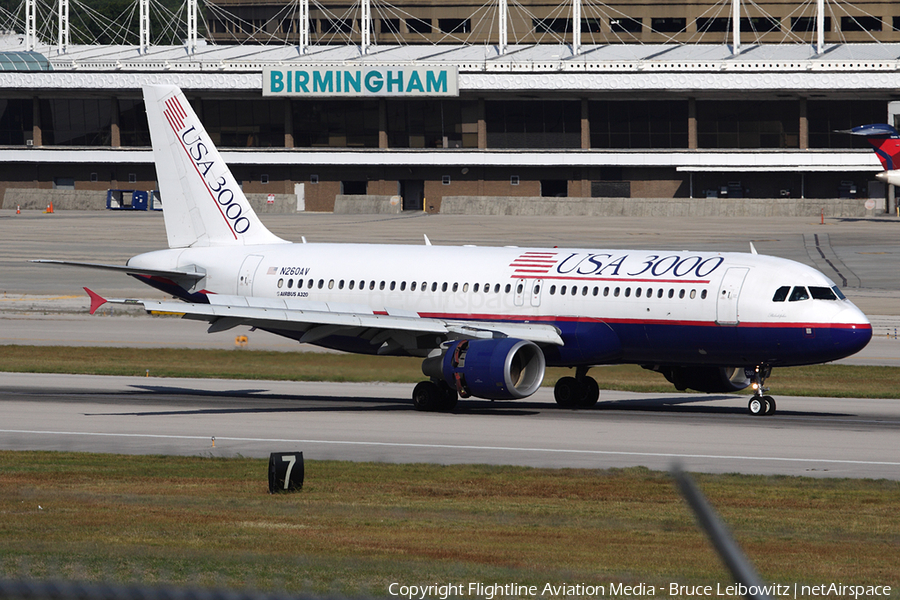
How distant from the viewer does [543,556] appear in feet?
51.0

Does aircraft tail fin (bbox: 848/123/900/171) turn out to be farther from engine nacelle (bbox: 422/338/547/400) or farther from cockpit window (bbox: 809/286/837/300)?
engine nacelle (bbox: 422/338/547/400)

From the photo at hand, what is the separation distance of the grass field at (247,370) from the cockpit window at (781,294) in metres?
5.95

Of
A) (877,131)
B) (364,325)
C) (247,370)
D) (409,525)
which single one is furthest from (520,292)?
(877,131)

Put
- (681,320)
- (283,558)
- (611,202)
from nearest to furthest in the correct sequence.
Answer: (283,558) → (681,320) → (611,202)

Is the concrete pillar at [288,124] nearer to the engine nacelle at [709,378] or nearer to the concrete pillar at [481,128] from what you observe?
the concrete pillar at [481,128]

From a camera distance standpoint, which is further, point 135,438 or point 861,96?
point 861,96

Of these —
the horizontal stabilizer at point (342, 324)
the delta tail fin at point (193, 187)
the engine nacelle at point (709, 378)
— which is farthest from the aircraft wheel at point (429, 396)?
the delta tail fin at point (193, 187)

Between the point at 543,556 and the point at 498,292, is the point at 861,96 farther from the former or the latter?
the point at 543,556

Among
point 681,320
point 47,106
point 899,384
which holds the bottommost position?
point 899,384

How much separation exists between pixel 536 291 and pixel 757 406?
726 cm

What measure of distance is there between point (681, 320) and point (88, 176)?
112 metres

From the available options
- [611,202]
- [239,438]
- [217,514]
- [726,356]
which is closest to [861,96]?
[611,202]

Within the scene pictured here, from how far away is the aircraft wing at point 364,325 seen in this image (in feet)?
112

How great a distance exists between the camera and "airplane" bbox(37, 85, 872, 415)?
3309 centimetres
